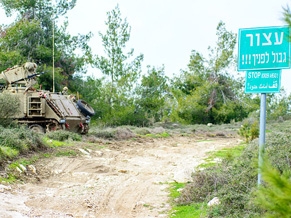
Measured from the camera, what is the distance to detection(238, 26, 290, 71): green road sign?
5.26 meters

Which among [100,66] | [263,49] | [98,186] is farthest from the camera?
[100,66]

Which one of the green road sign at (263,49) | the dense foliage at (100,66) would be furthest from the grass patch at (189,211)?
the dense foliage at (100,66)

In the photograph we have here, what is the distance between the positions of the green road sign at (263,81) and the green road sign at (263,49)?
7cm

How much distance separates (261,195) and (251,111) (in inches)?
1550

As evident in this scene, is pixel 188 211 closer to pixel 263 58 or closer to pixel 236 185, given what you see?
pixel 236 185

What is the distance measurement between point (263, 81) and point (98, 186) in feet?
18.7

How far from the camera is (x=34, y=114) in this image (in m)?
19.4

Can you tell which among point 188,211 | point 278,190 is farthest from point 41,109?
point 278,190

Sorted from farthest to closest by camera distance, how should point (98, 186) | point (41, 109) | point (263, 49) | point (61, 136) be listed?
point (41, 109) < point (61, 136) < point (98, 186) < point (263, 49)

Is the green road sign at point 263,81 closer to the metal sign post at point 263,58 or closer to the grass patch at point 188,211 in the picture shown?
the metal sign post at point 263,58

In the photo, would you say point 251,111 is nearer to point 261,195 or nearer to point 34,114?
point 34,114

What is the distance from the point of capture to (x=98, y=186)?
33.4ft

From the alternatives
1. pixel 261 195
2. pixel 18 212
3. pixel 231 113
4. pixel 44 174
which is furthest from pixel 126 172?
pixel 231 113

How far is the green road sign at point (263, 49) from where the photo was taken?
526cm
